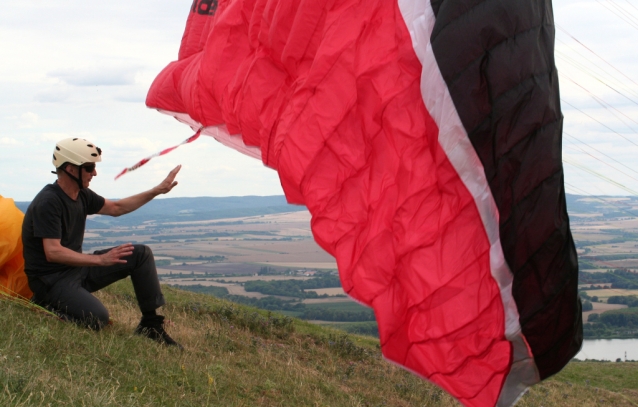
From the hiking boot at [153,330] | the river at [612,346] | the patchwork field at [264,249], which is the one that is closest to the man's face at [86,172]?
the hiking boot at [153,330]

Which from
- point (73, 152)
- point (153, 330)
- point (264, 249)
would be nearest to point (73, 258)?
point (73, 152)

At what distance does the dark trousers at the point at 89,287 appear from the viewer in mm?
5055

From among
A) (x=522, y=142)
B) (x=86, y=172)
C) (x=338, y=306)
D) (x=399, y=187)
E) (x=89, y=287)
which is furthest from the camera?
(x=338, y=306)

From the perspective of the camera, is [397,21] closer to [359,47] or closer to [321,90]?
[359,47]

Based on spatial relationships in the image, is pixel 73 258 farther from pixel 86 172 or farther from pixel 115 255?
pixel 86 172

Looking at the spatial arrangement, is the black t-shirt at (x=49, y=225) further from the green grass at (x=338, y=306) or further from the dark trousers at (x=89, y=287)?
the green grass at (x=338, y=306)

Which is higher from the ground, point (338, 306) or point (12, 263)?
point (12, 263)

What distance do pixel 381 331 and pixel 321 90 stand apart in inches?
62.8

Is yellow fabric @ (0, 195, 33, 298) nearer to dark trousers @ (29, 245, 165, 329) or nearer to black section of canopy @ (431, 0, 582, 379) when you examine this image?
dark trousers @ (29, 245, 165, 329)

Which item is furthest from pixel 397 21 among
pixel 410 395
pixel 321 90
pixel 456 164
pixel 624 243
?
pixel 624 243

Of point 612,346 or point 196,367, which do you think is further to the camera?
point 612,346

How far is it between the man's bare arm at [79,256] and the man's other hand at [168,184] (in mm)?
770

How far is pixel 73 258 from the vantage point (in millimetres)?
4910

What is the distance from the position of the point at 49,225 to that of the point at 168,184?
3.25 feet
